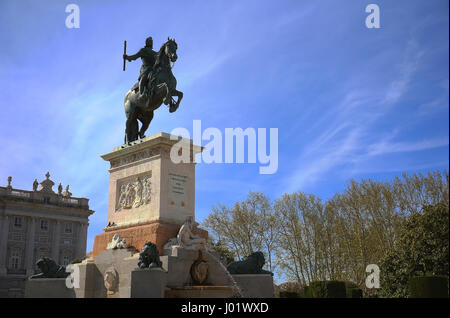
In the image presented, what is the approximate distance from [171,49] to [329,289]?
1368 cm

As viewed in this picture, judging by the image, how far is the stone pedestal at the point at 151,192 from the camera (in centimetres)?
1484

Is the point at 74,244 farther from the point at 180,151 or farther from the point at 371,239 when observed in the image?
the point at 180,151

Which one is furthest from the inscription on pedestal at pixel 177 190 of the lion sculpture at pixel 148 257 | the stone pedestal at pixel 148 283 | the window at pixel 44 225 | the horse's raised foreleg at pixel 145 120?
the window at pixel 44 225

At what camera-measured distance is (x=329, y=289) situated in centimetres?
2330

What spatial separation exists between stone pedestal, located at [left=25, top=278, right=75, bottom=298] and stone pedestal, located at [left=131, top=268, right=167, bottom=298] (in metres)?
3.49

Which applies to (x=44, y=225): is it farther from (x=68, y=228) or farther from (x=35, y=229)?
(x=68, y=228)

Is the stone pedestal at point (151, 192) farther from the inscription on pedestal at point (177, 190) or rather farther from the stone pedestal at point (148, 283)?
the stone pedestal at point (148, 283)

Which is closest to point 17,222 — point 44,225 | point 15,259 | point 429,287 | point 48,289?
point 44,225

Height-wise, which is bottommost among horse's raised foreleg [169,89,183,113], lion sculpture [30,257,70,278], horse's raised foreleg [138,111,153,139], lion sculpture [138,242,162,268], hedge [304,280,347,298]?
hedge [304,280,347,298]

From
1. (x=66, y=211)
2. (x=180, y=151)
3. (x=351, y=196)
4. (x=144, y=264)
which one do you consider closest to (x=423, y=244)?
(x=351, y=196)

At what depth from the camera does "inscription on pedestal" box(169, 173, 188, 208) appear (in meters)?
15.2

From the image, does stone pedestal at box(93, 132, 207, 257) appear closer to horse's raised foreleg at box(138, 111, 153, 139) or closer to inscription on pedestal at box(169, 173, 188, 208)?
inscription on pedestal at box(169, 173, 188, 208)

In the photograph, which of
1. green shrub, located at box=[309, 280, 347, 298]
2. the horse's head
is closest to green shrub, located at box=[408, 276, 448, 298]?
green shrub, located at box=[309, 280, 347, 298]
